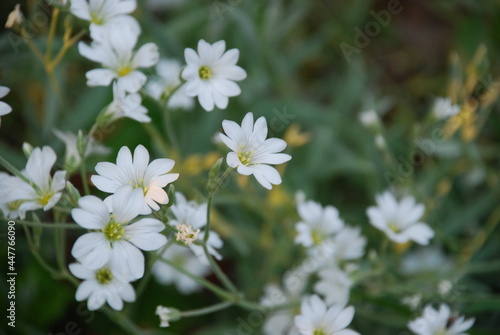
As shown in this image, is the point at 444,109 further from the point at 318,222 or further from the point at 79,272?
the point at 79,272

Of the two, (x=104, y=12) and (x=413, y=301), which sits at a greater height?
(x=104, y=12)

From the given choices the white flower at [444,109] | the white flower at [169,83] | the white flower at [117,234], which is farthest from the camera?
the white flower at [169,83]

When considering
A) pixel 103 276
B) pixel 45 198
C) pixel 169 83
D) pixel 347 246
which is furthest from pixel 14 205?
pixel 347 246

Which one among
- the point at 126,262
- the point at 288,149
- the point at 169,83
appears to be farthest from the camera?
the point at 288,149

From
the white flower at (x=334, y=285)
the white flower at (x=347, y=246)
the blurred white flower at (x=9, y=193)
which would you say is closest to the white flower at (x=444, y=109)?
the white flower at (x=347, y=246)

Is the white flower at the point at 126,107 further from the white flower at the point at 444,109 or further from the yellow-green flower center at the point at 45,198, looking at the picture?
the white flower at the point at 444,109

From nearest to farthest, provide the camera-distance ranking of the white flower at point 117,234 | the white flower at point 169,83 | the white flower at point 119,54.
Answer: the white flower at point 117,234 → the white flower at point 119,54 → the white flower at point 169,83
